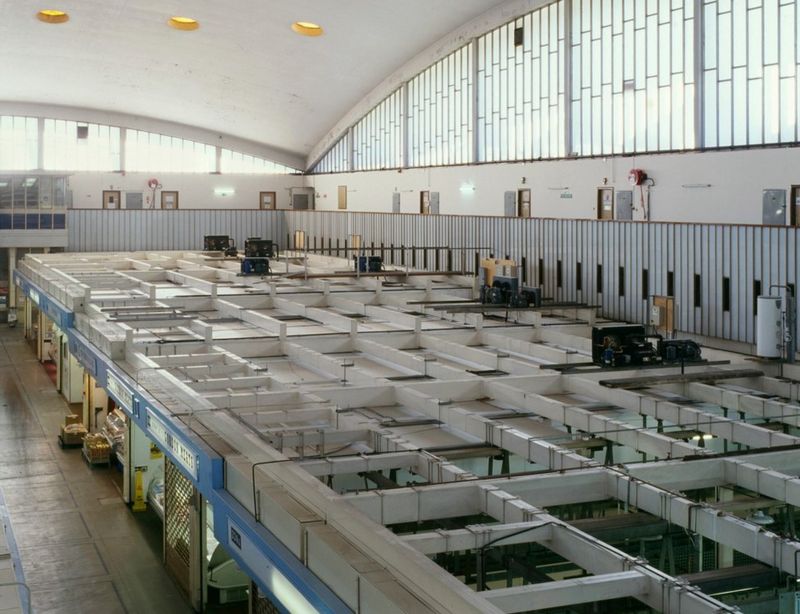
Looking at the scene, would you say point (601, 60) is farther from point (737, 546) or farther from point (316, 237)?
point (316, 237)

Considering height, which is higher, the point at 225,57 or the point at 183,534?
the point at 225,57

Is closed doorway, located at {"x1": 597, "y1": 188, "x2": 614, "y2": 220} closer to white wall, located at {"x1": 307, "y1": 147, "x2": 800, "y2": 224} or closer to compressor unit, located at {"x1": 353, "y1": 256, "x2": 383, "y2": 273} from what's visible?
white wall, located at {"x1": 307, "y1": 147, "x2": 800, "y2": 224}

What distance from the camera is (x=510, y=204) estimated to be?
101 feet

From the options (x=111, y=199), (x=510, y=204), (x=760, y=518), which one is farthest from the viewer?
(x=111, y=199)

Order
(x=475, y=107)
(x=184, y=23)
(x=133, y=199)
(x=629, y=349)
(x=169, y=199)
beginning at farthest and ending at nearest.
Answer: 1. (x=169, y=199)
2. (x=133, y=199)
3. (x=184, y=23)
4. (x=475, y=107)
5. (x=629, y=349)

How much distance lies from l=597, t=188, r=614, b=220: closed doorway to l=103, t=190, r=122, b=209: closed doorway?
27.9 meters

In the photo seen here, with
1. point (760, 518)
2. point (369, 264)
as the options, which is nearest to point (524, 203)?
point (369, 264)

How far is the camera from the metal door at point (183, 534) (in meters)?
13.6

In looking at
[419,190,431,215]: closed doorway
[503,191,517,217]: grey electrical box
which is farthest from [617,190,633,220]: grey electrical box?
[419,190,431,215]: closed doorway

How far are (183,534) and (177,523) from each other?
1.55 ft

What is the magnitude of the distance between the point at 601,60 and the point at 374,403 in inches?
592

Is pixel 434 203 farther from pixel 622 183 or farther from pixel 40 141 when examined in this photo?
pixel 40 141

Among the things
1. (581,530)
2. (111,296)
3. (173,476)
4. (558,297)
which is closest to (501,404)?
(173,476)

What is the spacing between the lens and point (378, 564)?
7590 millimetres
